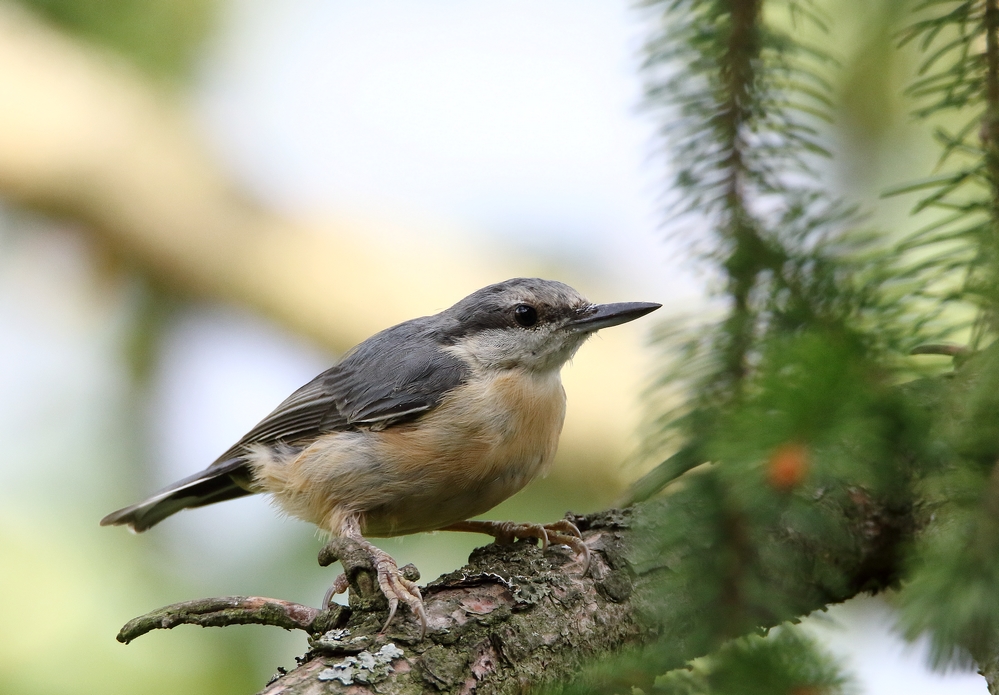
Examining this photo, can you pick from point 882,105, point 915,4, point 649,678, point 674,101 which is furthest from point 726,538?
point 882,105

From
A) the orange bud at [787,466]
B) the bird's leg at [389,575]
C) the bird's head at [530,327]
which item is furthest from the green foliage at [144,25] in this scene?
the orange bud at [787,466]

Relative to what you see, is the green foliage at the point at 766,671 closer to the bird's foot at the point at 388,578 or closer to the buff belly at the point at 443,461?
the bird's foot at the point at 388,578

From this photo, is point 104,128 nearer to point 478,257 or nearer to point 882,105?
point 478,257

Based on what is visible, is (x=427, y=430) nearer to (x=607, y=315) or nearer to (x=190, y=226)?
(x=607, y=315)

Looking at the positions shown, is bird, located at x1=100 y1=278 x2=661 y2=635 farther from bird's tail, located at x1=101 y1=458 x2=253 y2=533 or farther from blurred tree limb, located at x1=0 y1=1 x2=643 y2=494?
blurred tree limb, located at x1=0 y1=1 x2=643 y2=494

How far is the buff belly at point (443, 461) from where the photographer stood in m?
2.60

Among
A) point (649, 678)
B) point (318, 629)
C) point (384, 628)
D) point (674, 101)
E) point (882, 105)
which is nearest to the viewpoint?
point (649, 678)

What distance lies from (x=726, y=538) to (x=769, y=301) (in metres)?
0.41

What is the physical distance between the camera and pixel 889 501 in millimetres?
1864

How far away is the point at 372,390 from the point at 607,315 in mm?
844

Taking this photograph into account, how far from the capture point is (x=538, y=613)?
6.32 feet

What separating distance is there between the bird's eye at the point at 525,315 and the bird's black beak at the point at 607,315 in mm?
131

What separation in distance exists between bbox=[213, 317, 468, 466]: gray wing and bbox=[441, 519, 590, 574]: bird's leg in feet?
1.44

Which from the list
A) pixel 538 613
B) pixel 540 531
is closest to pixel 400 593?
pixel 538 613
